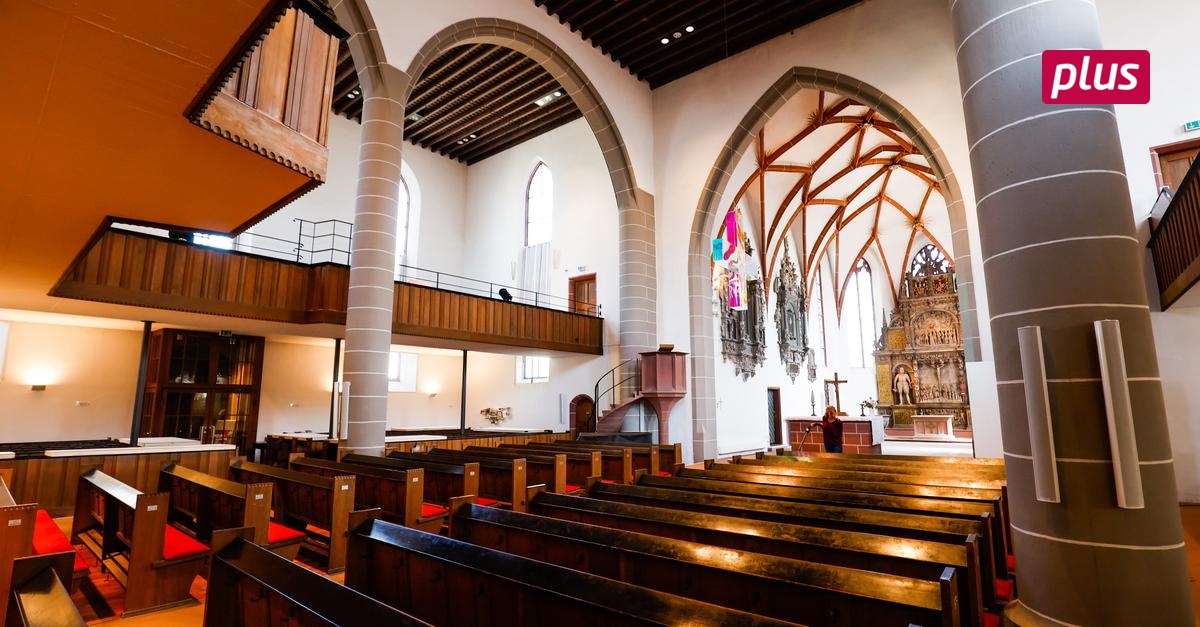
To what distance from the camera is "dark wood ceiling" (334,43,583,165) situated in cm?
1232

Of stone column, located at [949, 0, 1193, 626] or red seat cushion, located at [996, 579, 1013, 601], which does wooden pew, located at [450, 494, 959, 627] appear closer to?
stone column, located at [949, 0, 1193, 626]

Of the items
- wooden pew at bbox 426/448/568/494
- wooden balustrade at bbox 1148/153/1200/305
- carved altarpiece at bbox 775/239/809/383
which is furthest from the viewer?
carved altarpiece at bbox 775/239/809/383

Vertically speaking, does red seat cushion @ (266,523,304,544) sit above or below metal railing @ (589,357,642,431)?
below

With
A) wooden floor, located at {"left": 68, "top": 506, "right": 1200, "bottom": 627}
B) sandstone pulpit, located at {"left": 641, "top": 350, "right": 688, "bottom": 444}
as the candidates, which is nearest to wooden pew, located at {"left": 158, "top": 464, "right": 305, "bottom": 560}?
wooden floor, located at {"left": 68, "top": 506, "right": 1200, "bottom": 627}

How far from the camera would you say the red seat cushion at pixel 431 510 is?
5.14 meters

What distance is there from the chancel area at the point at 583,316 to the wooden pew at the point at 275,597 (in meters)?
0.02

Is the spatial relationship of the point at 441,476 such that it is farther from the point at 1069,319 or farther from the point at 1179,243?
the point at 1179,243

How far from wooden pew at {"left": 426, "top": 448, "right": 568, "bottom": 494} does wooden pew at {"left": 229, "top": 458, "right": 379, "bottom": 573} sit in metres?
1.72

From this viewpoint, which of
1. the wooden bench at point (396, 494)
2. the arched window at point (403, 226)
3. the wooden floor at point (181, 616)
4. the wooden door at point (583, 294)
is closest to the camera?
the wooden floor at point (181, 616)

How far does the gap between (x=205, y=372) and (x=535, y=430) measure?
707 cm

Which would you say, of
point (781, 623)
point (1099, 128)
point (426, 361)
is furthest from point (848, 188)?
point (781, 623)

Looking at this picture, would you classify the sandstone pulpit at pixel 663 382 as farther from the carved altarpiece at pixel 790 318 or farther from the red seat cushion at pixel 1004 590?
the carved altarpiece at pixel 790 318

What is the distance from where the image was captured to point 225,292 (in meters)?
7.89

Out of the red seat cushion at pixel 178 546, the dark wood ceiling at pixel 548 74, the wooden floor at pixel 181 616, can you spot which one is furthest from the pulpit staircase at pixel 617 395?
the wooden floor at pixel 181 616
